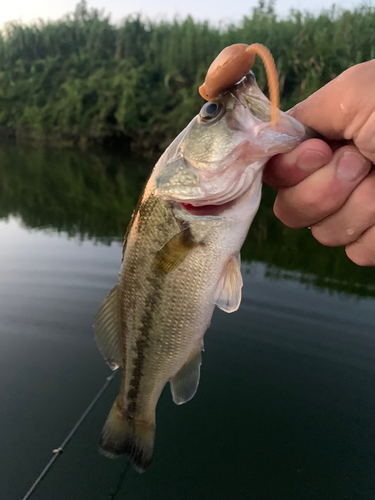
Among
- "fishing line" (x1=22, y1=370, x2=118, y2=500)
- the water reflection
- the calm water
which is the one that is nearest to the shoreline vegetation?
the water reflection

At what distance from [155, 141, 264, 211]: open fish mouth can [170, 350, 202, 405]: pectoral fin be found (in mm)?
806

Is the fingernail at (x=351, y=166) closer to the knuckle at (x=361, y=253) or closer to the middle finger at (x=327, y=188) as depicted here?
the middle finger at (x=327, y=188)

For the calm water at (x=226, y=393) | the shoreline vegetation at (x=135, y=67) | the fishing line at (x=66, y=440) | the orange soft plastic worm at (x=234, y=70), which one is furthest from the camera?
the shoreline vegetation at (x=135, y=67)

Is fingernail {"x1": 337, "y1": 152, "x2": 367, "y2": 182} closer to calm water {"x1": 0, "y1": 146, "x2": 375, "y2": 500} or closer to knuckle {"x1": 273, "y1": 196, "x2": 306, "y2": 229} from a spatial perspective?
knuckle {"x1": 273, "y1": 196, "x2": 306, "y2": 229}

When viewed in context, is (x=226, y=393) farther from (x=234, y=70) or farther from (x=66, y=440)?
(x=234, y=70)

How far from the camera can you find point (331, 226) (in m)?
1.81

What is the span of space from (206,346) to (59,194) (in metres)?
11.6

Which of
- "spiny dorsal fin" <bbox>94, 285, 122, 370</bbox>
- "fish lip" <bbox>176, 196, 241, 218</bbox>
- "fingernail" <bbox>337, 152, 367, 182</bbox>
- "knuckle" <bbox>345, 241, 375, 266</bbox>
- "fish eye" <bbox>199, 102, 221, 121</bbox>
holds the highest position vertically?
"fish eye" <bbox>199, 102, 221, 121</bbox>

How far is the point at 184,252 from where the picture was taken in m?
1.59

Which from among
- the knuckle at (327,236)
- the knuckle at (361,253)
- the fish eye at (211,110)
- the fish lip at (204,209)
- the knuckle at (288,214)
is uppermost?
the fish eye at (211,110)

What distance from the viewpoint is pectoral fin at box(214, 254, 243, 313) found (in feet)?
5.25

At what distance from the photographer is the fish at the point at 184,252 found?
1412 millimetres

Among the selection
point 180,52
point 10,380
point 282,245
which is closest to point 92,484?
point 10,380

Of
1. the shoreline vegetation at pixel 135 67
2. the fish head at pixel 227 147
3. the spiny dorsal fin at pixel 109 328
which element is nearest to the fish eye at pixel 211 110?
the fish head at pixel 227 147
